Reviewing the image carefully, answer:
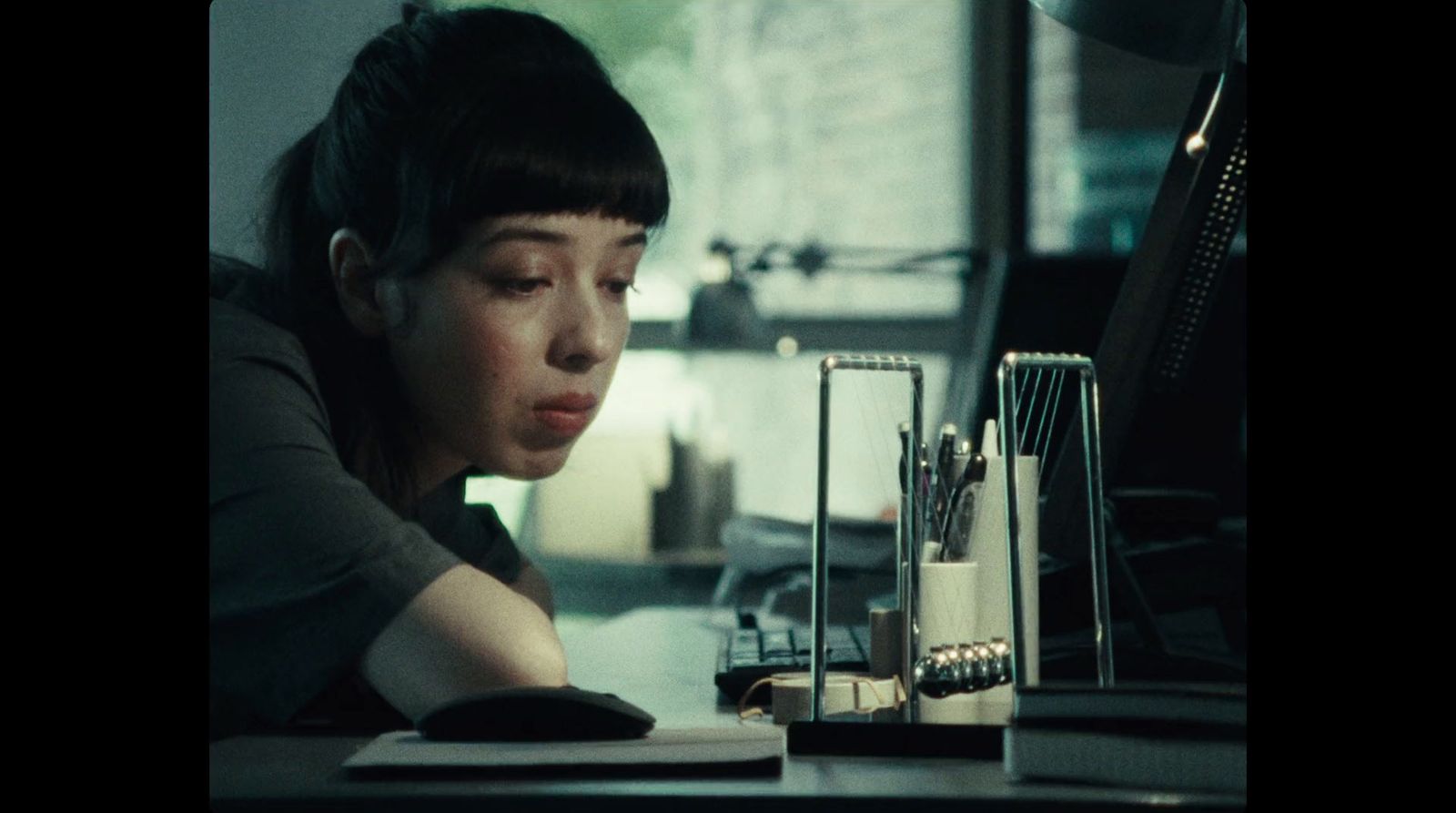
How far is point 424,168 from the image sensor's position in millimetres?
1022

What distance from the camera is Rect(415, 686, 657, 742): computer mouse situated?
80 cm

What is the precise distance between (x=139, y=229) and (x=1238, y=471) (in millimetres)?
1393

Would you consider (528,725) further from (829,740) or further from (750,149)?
(750,149)

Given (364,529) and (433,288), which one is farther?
(433,288)

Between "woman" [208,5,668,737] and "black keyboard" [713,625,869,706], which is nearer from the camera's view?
"woman" [208,5,668,737]

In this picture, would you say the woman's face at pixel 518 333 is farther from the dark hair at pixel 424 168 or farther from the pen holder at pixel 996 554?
the pen holder at pixel 996 554

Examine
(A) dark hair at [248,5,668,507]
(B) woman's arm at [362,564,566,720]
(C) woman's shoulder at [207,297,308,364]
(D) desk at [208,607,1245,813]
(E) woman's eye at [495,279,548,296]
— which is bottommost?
(D) desk at [208,607,1245,813]

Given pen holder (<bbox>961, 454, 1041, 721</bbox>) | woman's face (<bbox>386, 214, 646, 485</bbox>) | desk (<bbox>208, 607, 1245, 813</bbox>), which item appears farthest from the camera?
woman's face (<bbox>386, 214, 646, 485</bbox>)

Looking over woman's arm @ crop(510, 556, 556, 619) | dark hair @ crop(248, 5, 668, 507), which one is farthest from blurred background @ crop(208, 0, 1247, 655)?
dark hair @ crop(248, 5, 668, 507)

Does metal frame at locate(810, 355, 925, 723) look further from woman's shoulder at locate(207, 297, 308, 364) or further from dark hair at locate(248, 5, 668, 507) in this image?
woman's shoulder at locate(207, 297, 308, 364)

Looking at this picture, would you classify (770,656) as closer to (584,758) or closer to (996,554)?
(996,554)

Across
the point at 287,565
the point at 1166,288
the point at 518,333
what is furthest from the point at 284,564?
the point at 1166,288

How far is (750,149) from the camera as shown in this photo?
315cm

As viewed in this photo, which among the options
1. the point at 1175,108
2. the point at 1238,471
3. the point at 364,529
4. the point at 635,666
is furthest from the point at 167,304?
the point at 1175,108
